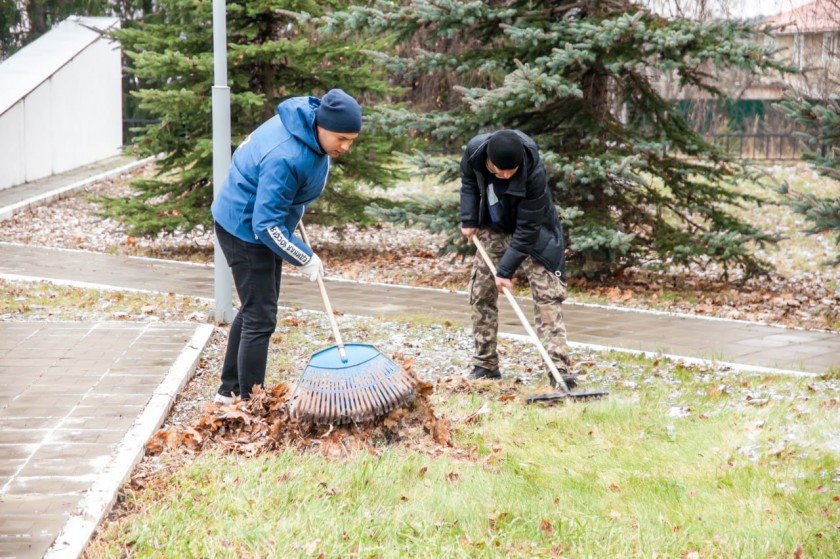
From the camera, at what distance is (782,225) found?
56.4 feet

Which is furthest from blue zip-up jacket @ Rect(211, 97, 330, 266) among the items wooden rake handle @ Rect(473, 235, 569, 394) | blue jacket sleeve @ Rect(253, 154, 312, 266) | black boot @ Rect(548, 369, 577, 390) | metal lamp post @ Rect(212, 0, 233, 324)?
metal lamp post @ Rect(212, 0, 233, 324)

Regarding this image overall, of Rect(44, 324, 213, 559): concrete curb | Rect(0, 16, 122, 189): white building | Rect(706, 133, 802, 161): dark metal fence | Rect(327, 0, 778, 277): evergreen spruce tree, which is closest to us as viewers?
Rect(44, 324, 213, 559): concrete curb

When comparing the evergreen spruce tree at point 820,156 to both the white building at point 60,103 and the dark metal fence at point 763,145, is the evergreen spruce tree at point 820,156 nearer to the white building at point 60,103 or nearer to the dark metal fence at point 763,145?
the white building at point 60,103

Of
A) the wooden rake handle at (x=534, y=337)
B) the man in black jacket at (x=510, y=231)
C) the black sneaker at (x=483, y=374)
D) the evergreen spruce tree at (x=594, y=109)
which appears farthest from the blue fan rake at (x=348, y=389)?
the evergreen spruce tree at (x=594, y=109)

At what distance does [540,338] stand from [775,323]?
3473 mm

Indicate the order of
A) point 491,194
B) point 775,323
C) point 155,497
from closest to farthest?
point 155,497 < point 491,194 < point 775,323

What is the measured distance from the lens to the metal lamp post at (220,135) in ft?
27.3

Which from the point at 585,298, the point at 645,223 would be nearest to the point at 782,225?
the point at 645,223

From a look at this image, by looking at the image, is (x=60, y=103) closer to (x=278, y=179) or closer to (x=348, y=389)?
(x=278, y=179)

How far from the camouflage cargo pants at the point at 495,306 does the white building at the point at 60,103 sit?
11.8 metres

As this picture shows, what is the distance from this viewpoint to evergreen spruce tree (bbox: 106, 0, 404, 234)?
1299 cm

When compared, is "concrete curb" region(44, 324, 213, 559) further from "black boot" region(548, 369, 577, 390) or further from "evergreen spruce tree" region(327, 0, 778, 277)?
"evergreen spruce tree" region(327, 0, 778, 277)

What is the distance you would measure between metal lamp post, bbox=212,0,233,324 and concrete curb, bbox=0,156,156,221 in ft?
27.2

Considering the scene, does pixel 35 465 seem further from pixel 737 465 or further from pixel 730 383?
pixel 730 383
